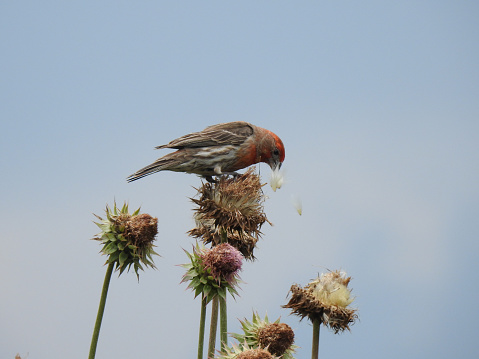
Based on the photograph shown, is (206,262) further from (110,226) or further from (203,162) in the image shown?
(203,162)

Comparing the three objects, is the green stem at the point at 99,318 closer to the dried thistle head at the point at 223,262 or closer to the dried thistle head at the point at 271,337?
the dried thistle head at the point at 223,262

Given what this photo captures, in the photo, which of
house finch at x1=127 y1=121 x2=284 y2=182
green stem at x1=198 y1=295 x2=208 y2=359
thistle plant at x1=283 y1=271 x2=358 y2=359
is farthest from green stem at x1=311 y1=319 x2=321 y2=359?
house finch at x1=127 y1=121 x2=284 y2=182

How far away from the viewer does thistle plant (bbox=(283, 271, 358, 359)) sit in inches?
257

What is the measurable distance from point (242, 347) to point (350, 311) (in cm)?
128

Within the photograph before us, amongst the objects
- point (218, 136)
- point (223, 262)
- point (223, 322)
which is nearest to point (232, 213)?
point (223, 262)

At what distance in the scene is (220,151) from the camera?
9.48m

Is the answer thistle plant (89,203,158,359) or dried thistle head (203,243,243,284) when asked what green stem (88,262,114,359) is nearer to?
thistle plant (89,203,158,359)

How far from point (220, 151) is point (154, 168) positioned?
1121 mm

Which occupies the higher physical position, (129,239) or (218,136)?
(218,136)

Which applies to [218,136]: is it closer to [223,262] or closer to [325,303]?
[223,262]

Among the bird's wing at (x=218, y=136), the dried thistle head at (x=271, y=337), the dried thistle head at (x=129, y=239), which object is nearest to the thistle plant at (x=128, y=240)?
the dried thistle head at (x=129, y=239)

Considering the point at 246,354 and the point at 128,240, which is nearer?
the point at 246,354

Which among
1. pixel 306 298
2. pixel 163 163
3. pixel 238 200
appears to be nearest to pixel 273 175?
pixel 238 200

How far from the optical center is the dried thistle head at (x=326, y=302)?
654 centimetres
